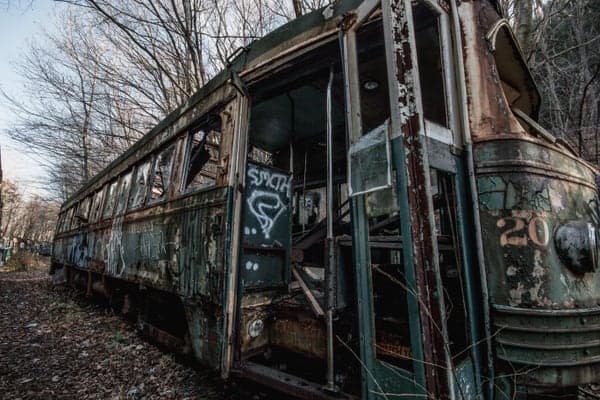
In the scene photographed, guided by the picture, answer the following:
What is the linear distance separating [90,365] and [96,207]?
4732 mm

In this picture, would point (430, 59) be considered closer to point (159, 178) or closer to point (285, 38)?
point (285, 38)

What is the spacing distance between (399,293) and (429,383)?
97 centimetres

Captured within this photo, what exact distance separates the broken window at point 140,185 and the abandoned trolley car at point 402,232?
1.26 meters

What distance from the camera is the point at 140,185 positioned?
480cm

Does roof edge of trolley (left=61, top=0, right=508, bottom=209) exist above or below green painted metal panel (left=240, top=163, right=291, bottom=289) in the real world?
above

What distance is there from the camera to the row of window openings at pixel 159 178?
364 centimetres

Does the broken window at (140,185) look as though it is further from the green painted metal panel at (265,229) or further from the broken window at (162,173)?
the green painted metal panel at (265,229)

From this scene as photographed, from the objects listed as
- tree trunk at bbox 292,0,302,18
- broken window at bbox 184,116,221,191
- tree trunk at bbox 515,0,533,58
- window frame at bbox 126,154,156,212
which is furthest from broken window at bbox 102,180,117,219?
tree trunk at bbox 515,0,533,58

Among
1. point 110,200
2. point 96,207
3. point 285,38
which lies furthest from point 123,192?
point 285,38

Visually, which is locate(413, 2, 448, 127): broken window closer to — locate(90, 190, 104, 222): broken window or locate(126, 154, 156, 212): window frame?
locate(126, 154, 156, 212): window frame

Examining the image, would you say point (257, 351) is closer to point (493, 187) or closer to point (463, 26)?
point (493, 187)

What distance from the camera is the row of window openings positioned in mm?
3637

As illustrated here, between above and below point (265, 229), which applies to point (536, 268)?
below

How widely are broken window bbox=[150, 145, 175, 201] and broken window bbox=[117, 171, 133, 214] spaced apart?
46.5 inches
